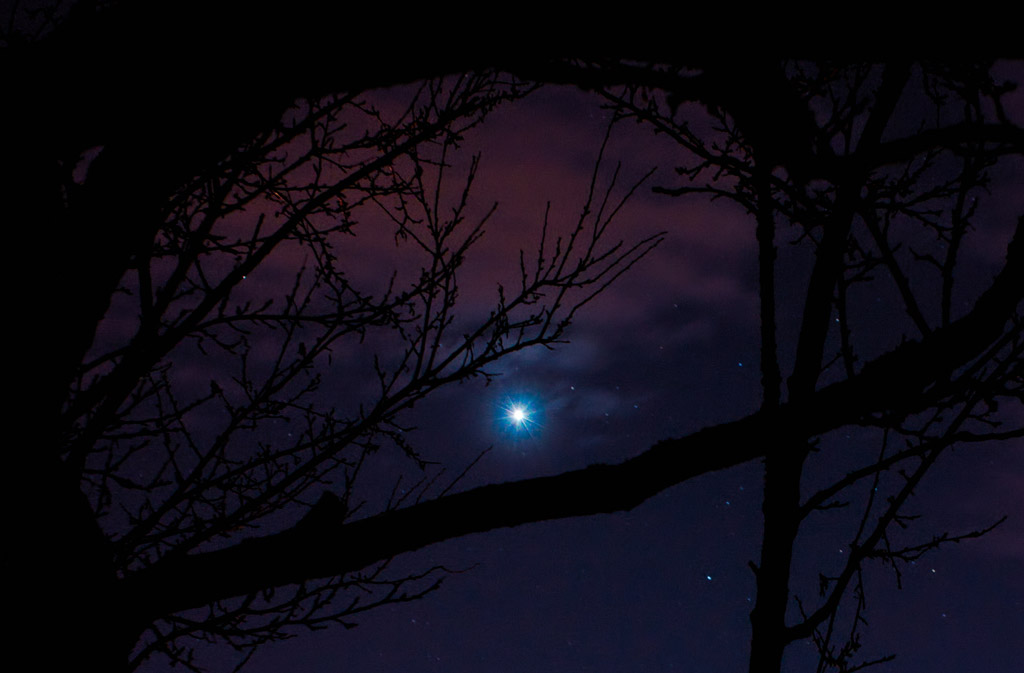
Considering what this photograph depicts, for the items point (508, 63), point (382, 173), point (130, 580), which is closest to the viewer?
point (508, 63)

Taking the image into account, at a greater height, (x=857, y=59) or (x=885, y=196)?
(x=885, y=196)

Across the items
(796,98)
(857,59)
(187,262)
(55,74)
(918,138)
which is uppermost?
(187,262)

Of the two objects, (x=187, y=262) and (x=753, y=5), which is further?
(x=187, y=262)

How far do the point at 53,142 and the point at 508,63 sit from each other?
1322 mm

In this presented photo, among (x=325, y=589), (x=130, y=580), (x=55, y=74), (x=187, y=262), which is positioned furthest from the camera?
(x=325, y=589)

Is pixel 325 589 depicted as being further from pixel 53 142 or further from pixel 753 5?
pixel 753 5

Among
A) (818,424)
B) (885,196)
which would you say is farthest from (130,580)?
(885,196)

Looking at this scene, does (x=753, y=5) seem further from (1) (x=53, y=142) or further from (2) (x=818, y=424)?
(1) (x=53, y=142)

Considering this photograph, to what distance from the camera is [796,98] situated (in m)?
2.15

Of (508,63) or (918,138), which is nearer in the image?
(918,138)

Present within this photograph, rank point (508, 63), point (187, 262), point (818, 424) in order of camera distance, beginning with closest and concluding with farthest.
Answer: point (508, 63) → point (818, 424) → point (187, 262)

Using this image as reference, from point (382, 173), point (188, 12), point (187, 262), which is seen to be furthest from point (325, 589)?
point (188, 12)

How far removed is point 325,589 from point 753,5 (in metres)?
3.63

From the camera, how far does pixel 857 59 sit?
1.74 metres
